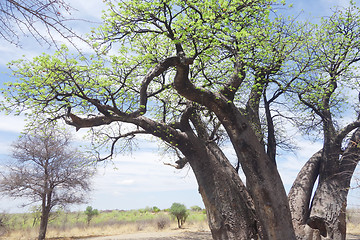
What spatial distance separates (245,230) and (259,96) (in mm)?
3420

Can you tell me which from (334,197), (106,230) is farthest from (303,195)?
(106,230)

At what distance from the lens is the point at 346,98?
31.4ft

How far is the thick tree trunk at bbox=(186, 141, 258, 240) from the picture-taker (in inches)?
284

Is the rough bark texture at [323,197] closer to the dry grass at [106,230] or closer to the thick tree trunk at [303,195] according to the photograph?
the thick tree trunk at [303,195]

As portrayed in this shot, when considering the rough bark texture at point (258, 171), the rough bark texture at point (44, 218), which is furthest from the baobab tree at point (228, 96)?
the rough bark texture at point (44, 218)

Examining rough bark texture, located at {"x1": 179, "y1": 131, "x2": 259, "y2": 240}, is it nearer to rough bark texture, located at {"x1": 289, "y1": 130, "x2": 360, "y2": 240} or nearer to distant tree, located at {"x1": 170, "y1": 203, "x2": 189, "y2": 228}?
rough bark texture, located at {"x1": 289, "y1": 130, "x2": 360, "y2": 240}

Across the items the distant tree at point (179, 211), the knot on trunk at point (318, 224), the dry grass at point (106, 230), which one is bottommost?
the knot on trunk at point (318, 224)

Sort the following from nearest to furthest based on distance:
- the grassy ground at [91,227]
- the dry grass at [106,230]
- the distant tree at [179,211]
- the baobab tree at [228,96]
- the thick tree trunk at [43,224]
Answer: the baobab tree at [228,96]
the thick tree trunk at [43,224]
the grassy ground at [91,227]
the dry grass at [106,230]
the distant tree at [179,211]

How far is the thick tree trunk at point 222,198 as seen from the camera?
23.7 feet

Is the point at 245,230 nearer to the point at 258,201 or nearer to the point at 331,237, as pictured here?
the point at 258,201

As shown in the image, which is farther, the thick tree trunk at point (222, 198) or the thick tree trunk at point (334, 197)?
the thick tree trunk at point (334, 197)

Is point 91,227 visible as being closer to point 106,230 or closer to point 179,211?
point 106,230

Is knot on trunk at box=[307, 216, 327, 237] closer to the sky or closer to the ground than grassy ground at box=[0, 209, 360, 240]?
closer to the ground

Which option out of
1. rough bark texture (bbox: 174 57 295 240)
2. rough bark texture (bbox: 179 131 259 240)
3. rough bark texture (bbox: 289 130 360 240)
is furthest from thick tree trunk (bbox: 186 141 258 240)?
rough bark texture (bbox: 289 130 360 240)
